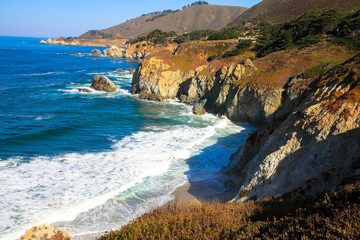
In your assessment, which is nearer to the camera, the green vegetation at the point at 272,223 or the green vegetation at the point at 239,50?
the green vegetation at the point at 272,223

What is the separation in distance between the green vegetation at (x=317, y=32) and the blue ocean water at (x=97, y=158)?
1686 cm

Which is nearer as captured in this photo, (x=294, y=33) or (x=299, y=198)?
(x=299, y=198)

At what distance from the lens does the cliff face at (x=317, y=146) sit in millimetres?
8547

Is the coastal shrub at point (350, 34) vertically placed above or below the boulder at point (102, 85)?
above

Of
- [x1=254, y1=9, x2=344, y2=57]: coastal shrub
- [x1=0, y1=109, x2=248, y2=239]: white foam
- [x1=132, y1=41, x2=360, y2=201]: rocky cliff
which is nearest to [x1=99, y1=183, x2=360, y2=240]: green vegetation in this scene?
[x1=132, y1=41, x2=360, y2=201]: rocky cliff

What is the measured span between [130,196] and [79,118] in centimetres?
1918

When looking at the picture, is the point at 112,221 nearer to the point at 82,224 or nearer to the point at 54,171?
the point at 82,224

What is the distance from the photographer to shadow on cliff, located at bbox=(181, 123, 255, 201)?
13961 mm

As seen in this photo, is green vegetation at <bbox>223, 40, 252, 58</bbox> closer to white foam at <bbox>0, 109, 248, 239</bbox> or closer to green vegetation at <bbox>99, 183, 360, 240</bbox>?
white foam at <bbox>0, 109, 248, 239</bbox>

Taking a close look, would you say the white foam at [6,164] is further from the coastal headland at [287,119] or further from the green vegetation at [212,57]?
the green vegetation at [212,57]

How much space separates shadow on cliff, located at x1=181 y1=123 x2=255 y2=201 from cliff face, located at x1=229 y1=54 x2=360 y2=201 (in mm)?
3116

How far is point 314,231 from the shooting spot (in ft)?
15.9

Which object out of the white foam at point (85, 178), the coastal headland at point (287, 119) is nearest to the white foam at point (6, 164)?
the white foam at point (85, 178)

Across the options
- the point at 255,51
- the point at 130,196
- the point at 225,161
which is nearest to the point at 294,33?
the point at 255,51
